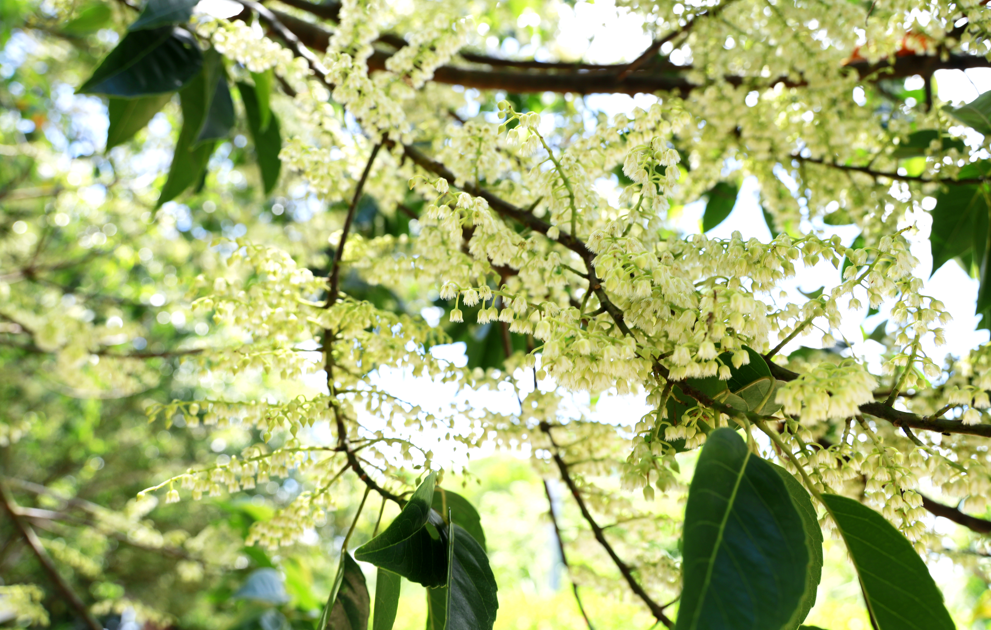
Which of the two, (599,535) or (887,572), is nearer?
(887,572)

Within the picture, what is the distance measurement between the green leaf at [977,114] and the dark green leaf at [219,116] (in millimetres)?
1556

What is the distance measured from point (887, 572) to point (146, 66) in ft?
5.54

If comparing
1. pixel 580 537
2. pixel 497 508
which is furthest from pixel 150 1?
pixel 497 508

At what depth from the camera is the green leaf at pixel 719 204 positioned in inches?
68.3

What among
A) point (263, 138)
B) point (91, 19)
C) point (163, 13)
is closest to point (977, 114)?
point (163, 13)

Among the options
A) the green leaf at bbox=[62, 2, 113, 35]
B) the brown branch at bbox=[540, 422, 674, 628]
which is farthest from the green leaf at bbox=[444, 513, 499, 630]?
the green leaf at bbox=[62, 2, 113, 35]

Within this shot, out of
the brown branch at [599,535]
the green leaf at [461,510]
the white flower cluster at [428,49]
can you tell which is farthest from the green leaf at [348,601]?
the white flower cluster at [428,49]

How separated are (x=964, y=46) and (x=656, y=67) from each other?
0.83 meters

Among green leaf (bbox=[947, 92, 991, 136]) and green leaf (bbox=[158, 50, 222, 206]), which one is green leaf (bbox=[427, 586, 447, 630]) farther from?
green leaf (bbox=[158, 50, 222, 206])

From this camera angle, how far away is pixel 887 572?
599 mm

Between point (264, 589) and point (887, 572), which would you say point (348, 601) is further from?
point (264, 589)

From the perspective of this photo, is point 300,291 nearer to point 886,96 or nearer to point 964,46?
point 964,46

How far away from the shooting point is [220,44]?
1148mm

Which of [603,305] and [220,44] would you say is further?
[220,44]
